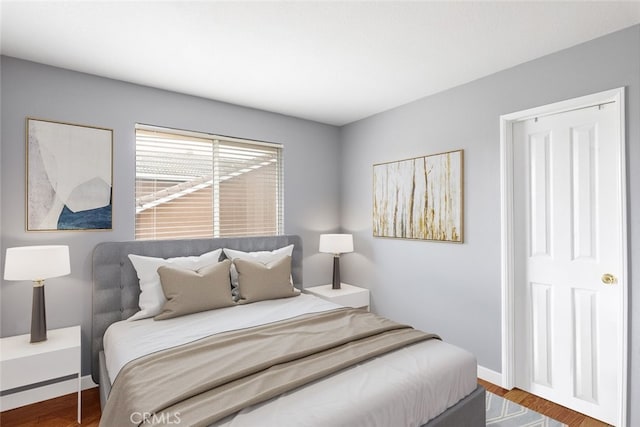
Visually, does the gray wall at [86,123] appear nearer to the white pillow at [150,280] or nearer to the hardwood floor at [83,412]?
the hardwood floor at [83,412]

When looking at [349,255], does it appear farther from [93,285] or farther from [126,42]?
[126,42]

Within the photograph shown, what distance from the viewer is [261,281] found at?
2.83 meters

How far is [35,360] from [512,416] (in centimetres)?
316

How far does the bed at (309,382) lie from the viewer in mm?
1333

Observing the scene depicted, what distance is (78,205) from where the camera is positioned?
8.45ft

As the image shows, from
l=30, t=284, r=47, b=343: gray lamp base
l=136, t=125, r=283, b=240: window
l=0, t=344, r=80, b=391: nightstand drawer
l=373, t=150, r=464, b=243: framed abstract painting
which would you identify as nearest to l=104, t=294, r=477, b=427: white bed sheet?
l=0, t=344, r=80, b=391: nightstand drawer

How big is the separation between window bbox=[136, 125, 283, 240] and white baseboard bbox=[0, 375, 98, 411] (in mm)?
1219

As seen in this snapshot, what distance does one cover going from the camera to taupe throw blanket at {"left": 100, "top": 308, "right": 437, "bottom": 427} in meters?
1.31

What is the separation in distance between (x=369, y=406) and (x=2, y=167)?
2880mm

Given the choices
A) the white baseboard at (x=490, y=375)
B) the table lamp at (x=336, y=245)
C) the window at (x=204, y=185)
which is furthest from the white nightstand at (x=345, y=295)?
the white baseboard at (x=490, y=375)

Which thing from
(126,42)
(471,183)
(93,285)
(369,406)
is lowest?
(369,406)

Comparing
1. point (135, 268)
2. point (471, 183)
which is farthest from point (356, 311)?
point (135, 268)

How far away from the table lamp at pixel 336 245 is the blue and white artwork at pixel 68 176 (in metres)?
2.08

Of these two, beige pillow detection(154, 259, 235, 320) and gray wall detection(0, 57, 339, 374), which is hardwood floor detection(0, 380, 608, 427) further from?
beige pillow detection(154, 259, 235, 320)
